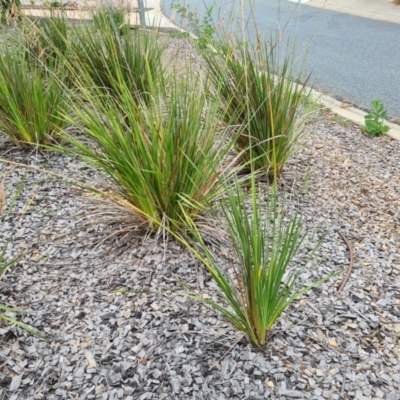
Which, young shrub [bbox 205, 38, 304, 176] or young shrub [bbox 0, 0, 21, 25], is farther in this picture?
young shrub [bbox 0, 0, 21, 25]

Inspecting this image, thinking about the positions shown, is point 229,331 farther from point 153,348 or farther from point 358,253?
point 358,253

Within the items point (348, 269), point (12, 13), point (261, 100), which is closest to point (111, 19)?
point (12, 13)

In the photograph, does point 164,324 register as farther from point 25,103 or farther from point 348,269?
point 25,103

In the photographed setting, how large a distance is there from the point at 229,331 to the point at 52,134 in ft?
6.72

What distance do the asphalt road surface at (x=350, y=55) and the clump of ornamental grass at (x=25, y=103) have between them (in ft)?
4.90

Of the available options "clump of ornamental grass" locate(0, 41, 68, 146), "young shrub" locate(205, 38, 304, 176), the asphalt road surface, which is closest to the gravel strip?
"young shrub" locate(205, 38, 304, 176)

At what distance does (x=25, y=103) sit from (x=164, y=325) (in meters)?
1.88

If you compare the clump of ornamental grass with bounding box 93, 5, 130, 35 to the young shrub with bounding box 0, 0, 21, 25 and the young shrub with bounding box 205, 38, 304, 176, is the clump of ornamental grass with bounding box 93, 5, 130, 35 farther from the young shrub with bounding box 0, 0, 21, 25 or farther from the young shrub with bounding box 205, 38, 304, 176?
the young shrub with bounding box 205, 38, 304, 176

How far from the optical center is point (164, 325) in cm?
200

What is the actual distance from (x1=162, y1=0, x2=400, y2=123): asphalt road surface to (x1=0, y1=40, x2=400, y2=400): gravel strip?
7.11 ft

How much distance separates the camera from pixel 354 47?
7824 millimetres

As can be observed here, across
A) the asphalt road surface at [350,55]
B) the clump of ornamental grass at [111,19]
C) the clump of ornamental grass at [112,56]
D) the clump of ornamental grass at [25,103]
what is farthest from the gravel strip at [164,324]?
the asphalt road surface at [350,55]

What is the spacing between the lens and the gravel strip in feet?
5.82

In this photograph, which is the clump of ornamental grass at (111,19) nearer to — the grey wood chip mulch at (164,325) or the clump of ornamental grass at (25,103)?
the clump of ornamental grass at (25,103)
